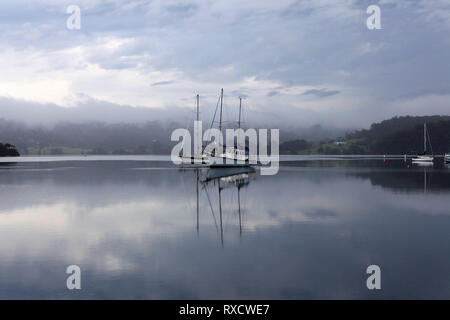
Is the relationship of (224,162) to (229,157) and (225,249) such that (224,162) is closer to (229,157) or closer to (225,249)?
(229,157)

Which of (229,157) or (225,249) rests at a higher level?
(229,157)

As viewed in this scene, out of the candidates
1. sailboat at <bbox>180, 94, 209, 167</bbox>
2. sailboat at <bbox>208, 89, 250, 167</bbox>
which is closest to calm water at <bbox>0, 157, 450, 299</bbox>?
sailboat at <bbox>208, 89, 250, 167</bbox>

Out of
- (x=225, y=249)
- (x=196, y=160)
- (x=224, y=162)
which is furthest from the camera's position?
(x=196, y=160)

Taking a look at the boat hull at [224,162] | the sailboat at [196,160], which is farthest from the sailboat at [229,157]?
the sailboat at [196,160]

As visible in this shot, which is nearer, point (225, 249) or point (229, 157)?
point (225, 249)

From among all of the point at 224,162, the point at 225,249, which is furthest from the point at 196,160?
the point at 225,249

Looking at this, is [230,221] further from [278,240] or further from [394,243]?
[394,243]

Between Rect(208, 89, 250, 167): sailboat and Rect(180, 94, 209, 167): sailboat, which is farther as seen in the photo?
Rect(180, 94, 209, 167): sailboat

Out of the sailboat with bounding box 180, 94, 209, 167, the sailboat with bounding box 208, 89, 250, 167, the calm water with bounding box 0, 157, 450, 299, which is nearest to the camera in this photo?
the calm water with bounding box 0, 157, 450, 299

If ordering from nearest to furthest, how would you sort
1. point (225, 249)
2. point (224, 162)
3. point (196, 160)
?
point (225, 249)
point (224, 162)
point (196, 160)

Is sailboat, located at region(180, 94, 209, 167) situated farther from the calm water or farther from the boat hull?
the calm water

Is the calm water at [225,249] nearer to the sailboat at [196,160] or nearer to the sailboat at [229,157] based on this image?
the sailboat at [229,157]

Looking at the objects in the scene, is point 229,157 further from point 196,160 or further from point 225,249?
point 225,249
